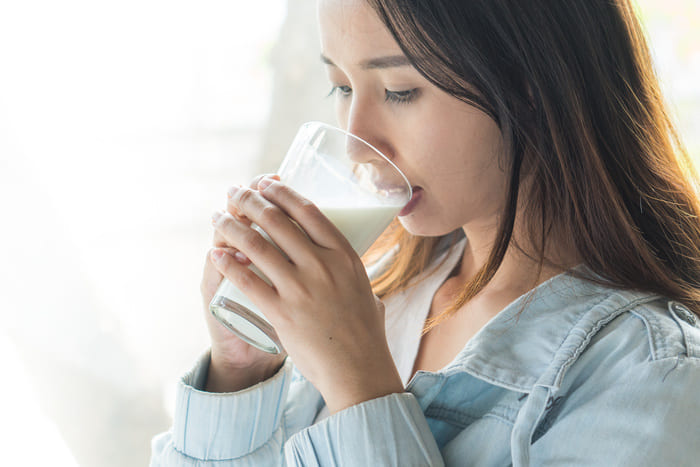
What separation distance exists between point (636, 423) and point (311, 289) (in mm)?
434

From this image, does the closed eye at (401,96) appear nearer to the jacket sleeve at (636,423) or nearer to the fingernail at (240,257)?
the fingernail at (240,257)

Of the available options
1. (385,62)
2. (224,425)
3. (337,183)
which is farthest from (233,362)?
(385,62)

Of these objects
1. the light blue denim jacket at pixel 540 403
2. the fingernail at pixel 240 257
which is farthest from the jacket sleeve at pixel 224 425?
the fingernail at pixel 240 257

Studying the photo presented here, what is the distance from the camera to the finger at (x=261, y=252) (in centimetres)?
79

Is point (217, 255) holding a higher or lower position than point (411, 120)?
lower

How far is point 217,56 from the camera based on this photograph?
1.68 meters

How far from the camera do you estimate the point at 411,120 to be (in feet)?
3.11

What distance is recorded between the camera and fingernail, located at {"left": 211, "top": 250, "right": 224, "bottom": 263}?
0.81m

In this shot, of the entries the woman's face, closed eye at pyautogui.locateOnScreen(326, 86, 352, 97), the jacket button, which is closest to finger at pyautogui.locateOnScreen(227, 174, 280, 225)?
the woman's face

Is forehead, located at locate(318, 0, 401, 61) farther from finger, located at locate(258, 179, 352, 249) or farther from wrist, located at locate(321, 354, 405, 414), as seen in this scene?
wrist, located at locate(321, 354, 405, 414)

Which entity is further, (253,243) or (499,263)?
(499,263)

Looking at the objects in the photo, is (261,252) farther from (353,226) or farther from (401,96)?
(401,96)

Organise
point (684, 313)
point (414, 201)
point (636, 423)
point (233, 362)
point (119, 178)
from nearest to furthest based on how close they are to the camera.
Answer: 1. point (636, 423)
2. point (684, 313)
3. point (414, 201)
4. point (233, 362)
5. point (119, 178)

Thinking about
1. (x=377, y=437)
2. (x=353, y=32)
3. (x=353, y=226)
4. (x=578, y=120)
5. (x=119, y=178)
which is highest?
(x=353, y=32)
